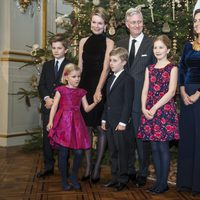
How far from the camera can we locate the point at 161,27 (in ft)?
13.4

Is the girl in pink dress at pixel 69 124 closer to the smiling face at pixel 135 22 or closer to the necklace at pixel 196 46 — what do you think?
the smiling face at pixel 135 22

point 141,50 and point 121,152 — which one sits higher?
point 141,50

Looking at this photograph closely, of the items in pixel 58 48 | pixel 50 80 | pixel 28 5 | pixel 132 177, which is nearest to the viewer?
pixel 132 177

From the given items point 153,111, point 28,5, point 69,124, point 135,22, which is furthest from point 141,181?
point 28,5

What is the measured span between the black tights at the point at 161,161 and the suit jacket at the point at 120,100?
13.2 inches

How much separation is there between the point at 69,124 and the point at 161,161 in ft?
2.69

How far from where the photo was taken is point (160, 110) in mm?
3002

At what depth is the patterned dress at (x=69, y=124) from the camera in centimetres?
307

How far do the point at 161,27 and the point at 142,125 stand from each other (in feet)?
4.86

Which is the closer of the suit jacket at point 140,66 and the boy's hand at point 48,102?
the suit jacket at point 140,66

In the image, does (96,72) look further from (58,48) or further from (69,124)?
(69,124)

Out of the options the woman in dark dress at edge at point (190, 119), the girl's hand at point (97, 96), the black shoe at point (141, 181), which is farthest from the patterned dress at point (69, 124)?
the woman in dark dress at edge at point (190, 119)

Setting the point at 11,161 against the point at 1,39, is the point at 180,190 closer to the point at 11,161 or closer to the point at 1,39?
the point at 11,161

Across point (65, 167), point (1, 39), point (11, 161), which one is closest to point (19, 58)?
point (1, 39)
